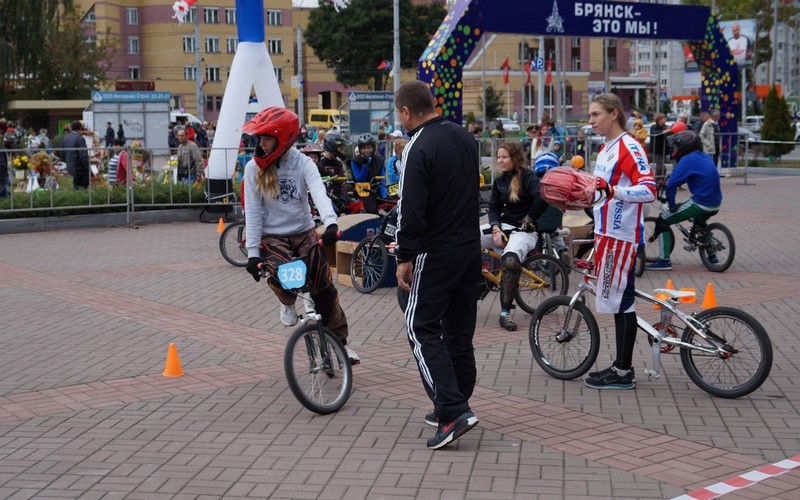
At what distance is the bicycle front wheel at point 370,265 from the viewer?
11.3m

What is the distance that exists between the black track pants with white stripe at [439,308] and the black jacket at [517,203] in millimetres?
3363

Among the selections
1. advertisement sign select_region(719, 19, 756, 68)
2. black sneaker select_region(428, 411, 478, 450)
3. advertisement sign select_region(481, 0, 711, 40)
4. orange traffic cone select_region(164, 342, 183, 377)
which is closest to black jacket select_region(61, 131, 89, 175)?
advertisement sign select_region(481, 0, 711, 40)

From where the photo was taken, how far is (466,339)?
5.95m

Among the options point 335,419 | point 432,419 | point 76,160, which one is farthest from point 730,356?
point 76,160

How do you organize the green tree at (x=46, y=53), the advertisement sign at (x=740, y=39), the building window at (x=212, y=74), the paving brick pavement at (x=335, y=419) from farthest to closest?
the building window at (x=212, y=74), the advertisement sign at (x=740, y=39), the green tree at (x=46, y=53), the paving brick pavement at (x=335, y=419)

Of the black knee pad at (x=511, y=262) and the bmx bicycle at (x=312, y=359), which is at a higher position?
the black knee pad at (x=511, y=262)

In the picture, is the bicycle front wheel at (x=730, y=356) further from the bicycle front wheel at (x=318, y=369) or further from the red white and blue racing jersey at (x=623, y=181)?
the bicycle front wheel at (x=318, y=369)

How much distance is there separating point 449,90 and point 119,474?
622 inches

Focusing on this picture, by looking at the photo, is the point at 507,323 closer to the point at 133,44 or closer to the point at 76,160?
the point at 76,160

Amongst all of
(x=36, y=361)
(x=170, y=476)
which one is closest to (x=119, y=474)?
(x=170, y=476)

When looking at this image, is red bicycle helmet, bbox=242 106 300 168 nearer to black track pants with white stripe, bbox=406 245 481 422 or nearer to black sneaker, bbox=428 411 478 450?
black track pants with white stripe, bbox=406 245 481 422

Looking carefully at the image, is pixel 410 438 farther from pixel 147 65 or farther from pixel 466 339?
pixel 147 65

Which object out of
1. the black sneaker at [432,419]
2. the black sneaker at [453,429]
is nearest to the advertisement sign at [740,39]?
the black sneaker at [432,419]

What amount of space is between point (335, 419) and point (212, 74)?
3217 inches
